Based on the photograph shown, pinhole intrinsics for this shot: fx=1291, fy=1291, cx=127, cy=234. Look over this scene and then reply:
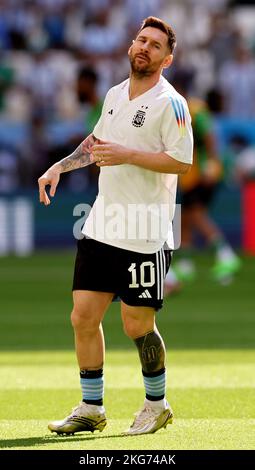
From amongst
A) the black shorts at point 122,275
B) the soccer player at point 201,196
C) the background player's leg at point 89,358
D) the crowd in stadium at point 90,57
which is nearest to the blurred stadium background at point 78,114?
the crowd in stadium at point 90,57

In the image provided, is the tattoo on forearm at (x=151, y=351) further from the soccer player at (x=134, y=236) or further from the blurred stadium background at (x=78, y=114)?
the blurred stadium background at (x=78, y=114)

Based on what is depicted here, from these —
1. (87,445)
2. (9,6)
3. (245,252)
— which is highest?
(9,6)

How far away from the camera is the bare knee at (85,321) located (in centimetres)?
791

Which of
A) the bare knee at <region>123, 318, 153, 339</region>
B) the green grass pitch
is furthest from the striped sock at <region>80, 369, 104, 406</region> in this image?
the bare knee at <region>123, 318, 153, 339</region>

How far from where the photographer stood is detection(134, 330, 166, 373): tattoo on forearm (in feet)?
26.2

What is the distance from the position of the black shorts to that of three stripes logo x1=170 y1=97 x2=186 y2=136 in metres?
0.83

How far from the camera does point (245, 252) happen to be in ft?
80.7

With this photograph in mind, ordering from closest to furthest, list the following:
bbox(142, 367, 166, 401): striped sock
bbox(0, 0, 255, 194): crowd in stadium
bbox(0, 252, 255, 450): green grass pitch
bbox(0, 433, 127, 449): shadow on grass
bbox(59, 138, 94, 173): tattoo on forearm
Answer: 1. bbox(0, 433, 127, 449): shadow on grass
2. bbox(0, 252, 255, 450): green grass pitch
3. bbox(142, 367, 166, 401): striped sock
4. bbox(59, 138, 94, 173): tattoo on forearm
5. bbox(0, 0, 255, 194): crowd in stadium

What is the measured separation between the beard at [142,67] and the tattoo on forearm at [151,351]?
5.22 ft

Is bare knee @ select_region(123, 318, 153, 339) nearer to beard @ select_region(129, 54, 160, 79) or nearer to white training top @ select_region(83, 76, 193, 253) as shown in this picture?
white training top @ select_region(83, 76, 193, 253)

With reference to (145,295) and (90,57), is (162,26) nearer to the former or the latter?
(145,295)

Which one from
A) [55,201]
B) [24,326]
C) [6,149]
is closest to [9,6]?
[6,149]
